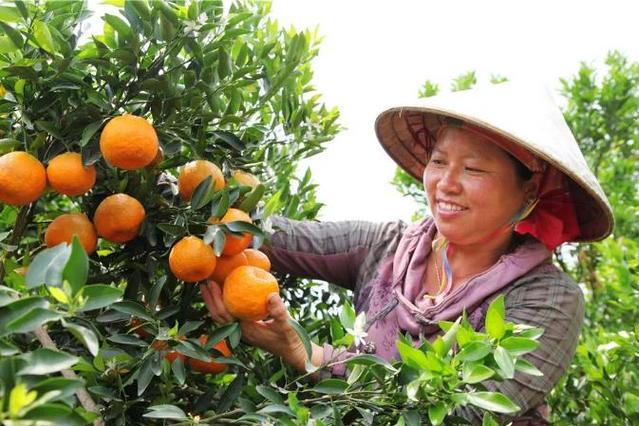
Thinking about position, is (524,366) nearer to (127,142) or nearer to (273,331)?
(273,331)

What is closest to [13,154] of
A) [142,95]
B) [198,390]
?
[142,95]

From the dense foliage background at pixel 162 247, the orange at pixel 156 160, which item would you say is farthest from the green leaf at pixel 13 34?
the orange at pixel 156 160

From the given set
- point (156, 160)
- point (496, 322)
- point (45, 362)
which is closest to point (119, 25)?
point (156, 160)

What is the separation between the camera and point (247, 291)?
1.08 m

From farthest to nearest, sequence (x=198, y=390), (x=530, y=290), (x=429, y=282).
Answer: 1. (x=429, y=282)
2. (x=530, y=290)
3. (x=198, y=390)

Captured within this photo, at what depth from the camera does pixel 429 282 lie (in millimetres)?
1640

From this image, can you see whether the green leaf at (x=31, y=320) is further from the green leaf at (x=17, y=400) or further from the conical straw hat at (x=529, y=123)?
the conical straw hat at (x=529, y=123)

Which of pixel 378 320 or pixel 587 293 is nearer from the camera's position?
pixel 378 320

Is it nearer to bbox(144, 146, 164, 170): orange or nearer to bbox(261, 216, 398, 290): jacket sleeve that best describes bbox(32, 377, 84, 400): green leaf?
bbox(144, 146, 164, 170): orange

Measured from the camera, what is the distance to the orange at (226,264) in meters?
1.12

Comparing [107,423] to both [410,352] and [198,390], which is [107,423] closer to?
[198,390]

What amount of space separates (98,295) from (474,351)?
441mm

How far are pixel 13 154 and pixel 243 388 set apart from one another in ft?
1.56

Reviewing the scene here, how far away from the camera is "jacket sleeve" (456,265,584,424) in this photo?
1376 mm
